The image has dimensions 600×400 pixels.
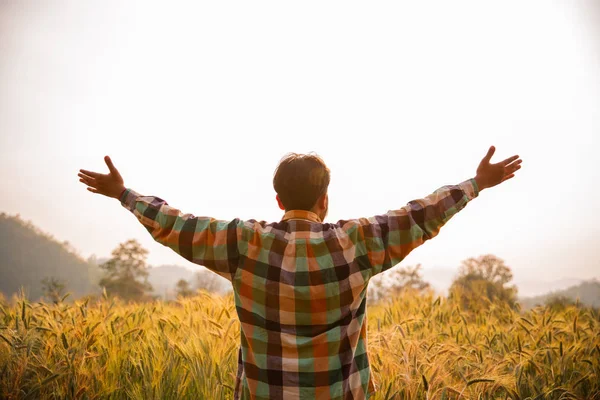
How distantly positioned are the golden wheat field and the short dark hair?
3.92 ft

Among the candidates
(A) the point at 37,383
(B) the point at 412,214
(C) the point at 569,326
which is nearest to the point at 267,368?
(B) the point at 412,214

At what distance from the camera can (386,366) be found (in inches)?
101

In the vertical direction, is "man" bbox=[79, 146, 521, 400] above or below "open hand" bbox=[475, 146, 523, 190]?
below

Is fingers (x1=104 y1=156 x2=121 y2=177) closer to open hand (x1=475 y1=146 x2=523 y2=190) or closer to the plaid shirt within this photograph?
the plaid shirt

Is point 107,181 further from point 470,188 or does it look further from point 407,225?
point 470,188

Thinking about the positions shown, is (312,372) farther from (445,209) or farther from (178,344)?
(178,344)

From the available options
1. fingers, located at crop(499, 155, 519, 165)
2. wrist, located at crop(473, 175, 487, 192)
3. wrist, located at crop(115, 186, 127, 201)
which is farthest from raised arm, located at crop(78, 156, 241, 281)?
fingers, located at crop(499, 155, 519, 165)

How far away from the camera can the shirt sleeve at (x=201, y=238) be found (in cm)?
161

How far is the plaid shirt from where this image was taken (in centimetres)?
157

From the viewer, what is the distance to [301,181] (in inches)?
65.9

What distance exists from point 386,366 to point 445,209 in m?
1.30

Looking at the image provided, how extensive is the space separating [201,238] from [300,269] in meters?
0.41

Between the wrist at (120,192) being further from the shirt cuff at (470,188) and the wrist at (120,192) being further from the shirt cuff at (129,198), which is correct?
the shirt cuff at (470,188)

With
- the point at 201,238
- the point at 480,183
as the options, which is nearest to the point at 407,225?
the point at 480,183
